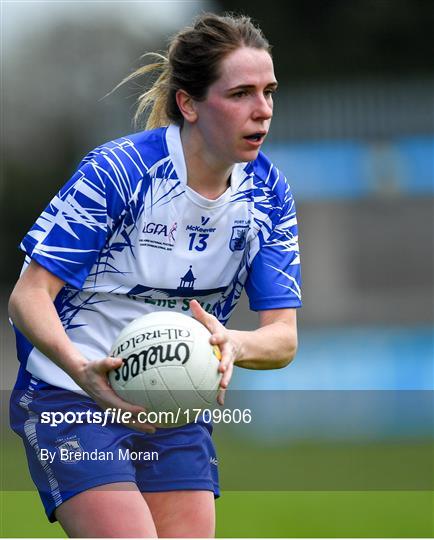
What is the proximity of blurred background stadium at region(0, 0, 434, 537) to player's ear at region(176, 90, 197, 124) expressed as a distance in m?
1.52

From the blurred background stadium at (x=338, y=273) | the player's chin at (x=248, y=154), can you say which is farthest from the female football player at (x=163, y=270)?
the blurred background stadium at (x=338, y=273)

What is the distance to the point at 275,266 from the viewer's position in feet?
15.1

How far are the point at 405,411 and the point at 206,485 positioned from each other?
918 centimetres

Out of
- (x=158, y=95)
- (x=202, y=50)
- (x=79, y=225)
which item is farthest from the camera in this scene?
(x=158, y=95)

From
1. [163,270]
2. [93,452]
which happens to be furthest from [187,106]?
[93,452]

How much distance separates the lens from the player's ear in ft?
14.7

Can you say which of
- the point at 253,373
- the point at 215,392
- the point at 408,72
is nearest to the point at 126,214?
the point at 215,392

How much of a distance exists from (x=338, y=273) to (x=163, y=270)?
47.1 ft

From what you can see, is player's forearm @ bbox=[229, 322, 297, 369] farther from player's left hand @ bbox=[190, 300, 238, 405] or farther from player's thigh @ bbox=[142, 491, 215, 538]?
player's thigh @ bbox=[142, 491, 215, 538]

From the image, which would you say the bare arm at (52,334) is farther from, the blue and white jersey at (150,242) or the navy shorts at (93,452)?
the navy shorts at (93,452)

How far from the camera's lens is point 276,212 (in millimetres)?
4617

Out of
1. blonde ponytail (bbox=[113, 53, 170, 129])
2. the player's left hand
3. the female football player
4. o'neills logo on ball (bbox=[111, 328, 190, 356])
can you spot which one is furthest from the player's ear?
o'neills logo on ball (bbox=[111, 328, 190, 356])

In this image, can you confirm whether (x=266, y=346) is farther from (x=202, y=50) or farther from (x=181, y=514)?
(x=202, y=50)

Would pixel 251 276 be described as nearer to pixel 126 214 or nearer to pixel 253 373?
pixel 126 214
